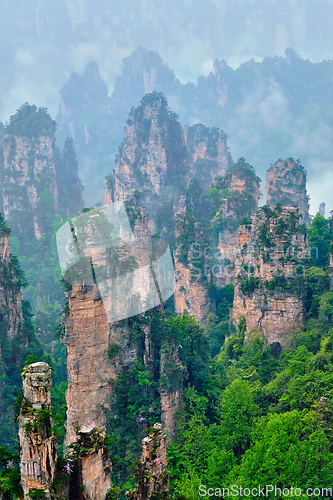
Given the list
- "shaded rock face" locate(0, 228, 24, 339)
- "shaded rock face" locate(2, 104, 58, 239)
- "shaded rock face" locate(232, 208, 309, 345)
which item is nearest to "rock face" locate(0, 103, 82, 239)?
"shaded rock face" locate(2, 104, 58, 239)

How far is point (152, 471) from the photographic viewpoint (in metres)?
12.3

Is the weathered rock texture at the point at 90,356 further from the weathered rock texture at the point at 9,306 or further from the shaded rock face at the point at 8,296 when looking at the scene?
the shaded rock face at the point at 8,296

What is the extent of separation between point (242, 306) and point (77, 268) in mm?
11798

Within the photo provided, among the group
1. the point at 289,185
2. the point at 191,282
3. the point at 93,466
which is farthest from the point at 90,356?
the point at 289,185

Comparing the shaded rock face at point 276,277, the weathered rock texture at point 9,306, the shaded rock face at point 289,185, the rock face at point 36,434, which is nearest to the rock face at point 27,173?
the shaded rock face at point 289,185

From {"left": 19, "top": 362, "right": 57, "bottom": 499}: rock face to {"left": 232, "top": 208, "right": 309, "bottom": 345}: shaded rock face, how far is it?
17008 millimetres

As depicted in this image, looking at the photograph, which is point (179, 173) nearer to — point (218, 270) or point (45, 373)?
point (218, 270)

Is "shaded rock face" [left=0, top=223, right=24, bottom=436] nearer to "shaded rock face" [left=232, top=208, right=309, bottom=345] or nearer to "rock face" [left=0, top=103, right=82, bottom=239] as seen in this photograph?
"shaded rock face" [left=232, top=208, right=309, bottom=345]

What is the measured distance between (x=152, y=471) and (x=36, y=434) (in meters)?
4.22

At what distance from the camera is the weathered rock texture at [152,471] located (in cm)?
1196

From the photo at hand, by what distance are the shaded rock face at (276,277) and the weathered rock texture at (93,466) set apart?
1502cm

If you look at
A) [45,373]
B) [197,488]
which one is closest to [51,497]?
[45,373]

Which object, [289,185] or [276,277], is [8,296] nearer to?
[276,277]

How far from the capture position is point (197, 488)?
632 inches
